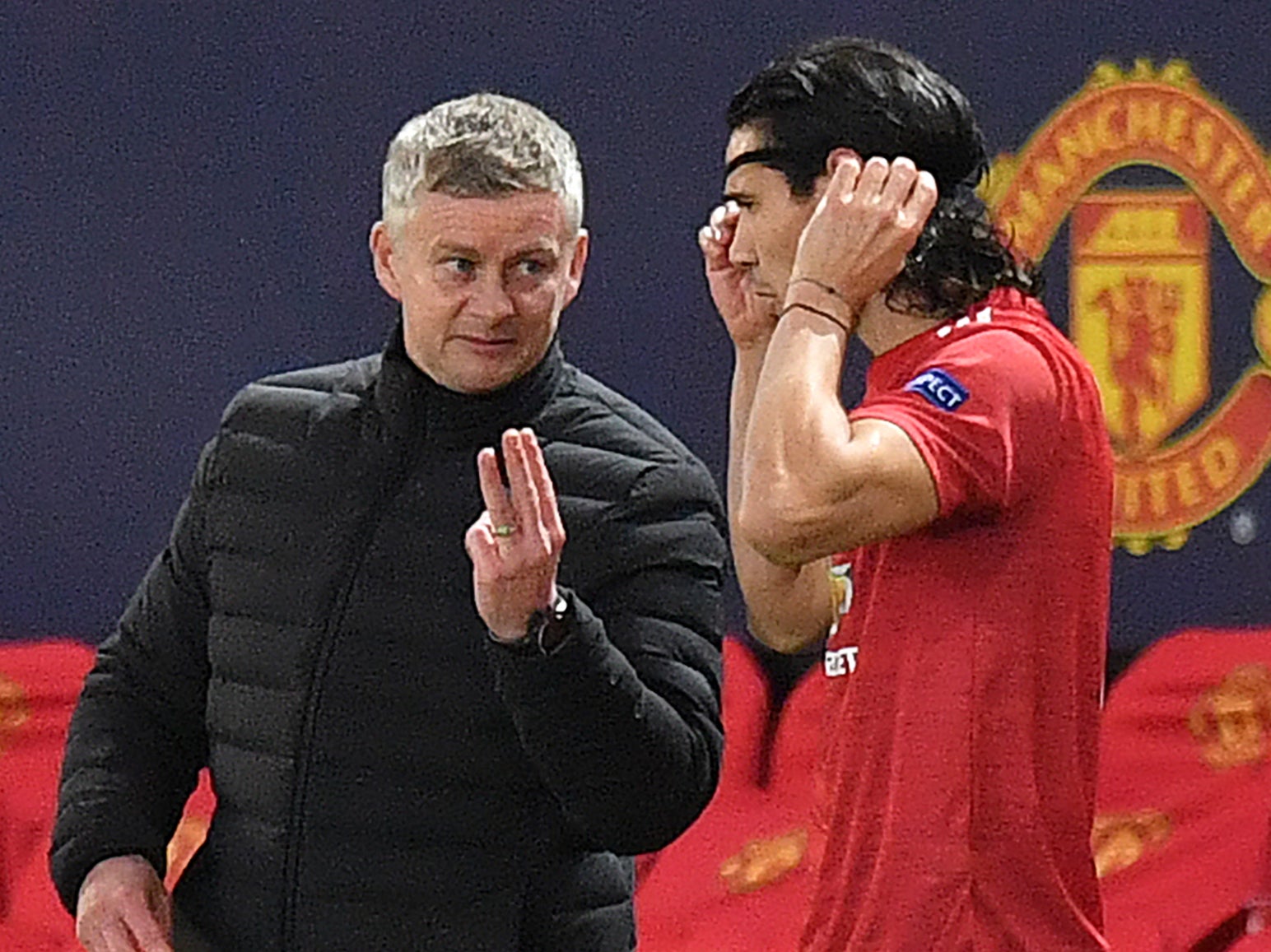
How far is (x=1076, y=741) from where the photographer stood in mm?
1576

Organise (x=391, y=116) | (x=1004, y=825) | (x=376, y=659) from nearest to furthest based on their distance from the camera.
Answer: (x=1004, y=825), (x=376, y=659), (x=391, y=116)

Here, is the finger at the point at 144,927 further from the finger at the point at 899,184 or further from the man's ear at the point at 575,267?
the finger at the point at 899,184

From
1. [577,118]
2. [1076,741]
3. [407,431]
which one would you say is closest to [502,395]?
[407,431]

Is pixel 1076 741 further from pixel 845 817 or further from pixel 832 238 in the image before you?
pixel 832 238

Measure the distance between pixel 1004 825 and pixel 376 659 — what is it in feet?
1.61

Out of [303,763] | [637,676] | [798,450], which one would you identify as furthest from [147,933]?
[798,450]

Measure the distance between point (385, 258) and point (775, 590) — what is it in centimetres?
40

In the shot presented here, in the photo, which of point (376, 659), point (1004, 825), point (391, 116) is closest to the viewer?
point (1004, 825)

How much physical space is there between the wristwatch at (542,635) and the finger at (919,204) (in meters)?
0.34

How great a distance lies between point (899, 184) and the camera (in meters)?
1.57

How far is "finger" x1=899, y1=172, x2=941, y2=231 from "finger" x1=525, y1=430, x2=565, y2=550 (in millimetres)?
285

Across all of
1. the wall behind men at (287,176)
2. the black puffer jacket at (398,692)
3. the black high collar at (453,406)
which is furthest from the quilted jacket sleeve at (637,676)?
the wall behind men at (287,176)

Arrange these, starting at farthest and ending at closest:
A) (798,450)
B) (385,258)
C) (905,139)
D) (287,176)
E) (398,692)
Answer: (287,176) < (385,258) < (398,692) < (905,139) < (798,450)

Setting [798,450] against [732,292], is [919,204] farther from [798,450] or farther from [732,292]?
[732,292]
